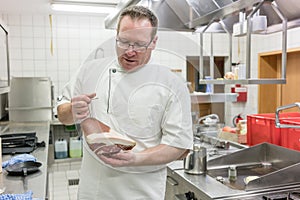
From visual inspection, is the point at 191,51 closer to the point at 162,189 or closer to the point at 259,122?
the point at 162,189

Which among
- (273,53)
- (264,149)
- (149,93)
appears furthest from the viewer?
(273,53)

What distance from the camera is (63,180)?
4.07 metres

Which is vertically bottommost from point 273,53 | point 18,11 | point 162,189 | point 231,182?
point 231,182

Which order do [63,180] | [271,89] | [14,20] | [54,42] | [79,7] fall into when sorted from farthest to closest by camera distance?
[271,89], [54,42], [14,20], [63,180], [79,7]

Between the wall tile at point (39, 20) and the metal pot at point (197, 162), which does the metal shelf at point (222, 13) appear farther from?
the wall tile at point (39, 20)

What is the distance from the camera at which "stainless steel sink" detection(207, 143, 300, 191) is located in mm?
1775

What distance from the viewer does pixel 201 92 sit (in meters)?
1.30

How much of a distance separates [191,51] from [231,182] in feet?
3.51

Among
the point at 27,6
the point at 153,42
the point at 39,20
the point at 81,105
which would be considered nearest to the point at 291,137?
the point at 153,42

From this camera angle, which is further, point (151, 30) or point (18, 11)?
point (18, 11)

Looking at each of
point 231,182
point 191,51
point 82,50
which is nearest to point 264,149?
point 231,182

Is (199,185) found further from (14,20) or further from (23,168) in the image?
(14,20)

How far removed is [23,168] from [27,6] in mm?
2805

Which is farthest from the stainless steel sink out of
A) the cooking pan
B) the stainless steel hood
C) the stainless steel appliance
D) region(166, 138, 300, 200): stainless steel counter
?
the stainless steel appliance
